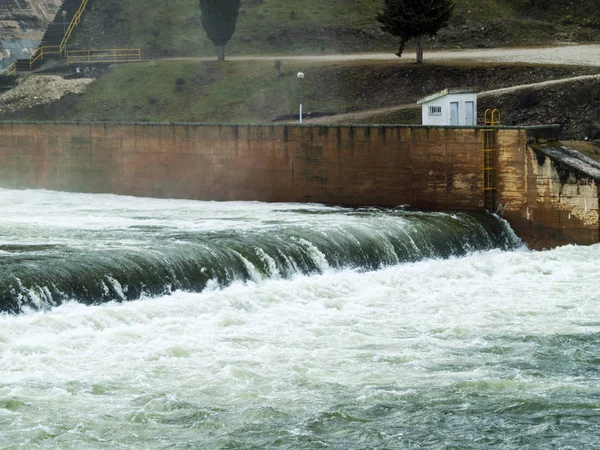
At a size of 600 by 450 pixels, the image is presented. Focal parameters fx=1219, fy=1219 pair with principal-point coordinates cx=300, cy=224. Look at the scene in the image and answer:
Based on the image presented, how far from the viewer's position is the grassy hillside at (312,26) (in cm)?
5712

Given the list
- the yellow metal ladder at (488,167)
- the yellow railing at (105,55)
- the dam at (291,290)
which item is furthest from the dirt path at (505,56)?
the dam at (291,290)

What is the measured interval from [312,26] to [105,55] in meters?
10.1

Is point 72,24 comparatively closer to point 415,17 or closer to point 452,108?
point 415,17

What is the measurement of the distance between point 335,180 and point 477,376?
17.8 meters

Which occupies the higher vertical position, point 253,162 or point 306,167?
point 253,162

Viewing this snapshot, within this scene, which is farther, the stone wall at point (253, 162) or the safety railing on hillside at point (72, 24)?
the safety railing on hillside at point (72, 24)

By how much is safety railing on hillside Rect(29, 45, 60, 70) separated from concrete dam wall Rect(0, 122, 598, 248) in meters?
15.2

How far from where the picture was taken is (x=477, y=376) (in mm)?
20141

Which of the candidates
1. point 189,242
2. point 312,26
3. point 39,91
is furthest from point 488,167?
point 312,26

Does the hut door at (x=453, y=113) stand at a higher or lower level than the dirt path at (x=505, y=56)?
lower

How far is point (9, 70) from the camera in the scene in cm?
5753

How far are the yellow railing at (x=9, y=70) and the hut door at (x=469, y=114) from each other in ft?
85.3

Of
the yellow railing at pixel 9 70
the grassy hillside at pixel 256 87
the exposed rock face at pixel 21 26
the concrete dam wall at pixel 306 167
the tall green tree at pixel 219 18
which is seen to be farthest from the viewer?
the exposed rock face at pixel 21 26

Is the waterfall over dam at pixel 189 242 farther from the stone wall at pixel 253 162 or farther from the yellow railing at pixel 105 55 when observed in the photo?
the yellow railing at pixel 105 55
